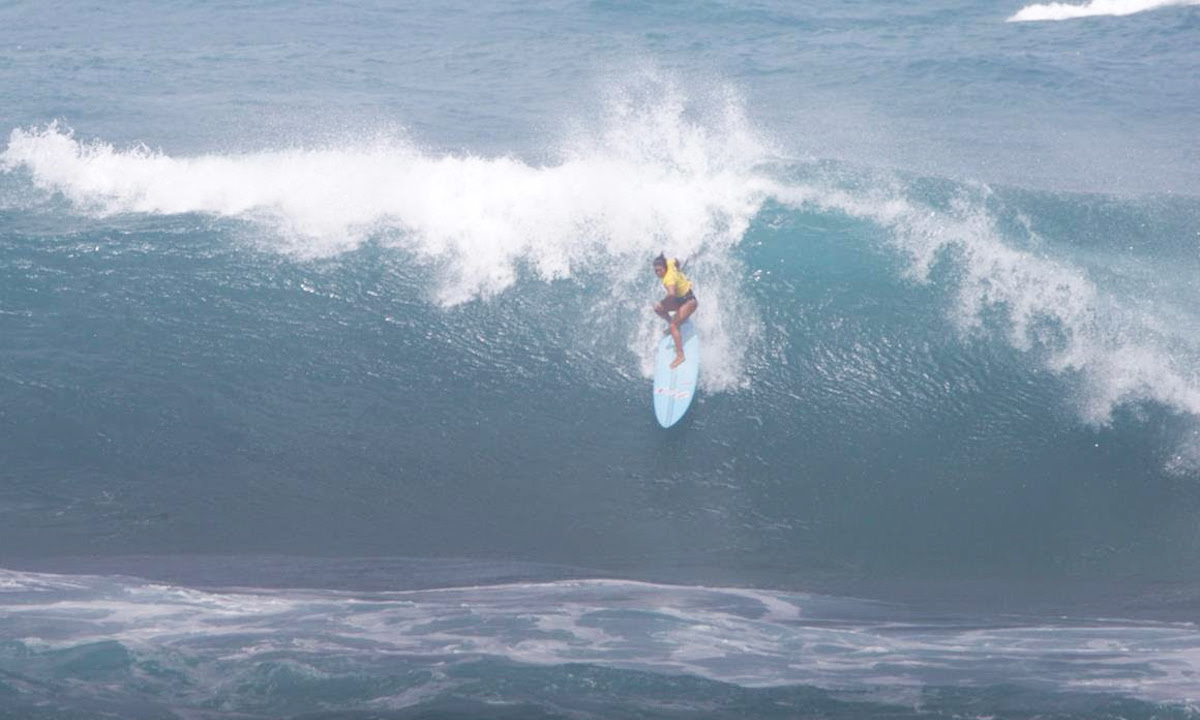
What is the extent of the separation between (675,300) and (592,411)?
171cm

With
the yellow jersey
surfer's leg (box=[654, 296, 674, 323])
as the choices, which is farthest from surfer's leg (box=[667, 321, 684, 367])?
the yellow jersey

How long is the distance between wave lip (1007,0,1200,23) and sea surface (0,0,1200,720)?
715 cm

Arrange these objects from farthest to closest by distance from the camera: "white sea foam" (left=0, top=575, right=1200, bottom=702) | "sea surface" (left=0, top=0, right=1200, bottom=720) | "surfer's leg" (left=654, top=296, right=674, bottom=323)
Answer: "surfer's leg" (left=654, top=296, right=674, bottom=323)
"sea surface" (left=0, top=0, right=1200, bottom=720)
"white sea foam" (left=0, top=575, right=1200, bottom=702)

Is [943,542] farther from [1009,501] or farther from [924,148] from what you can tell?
[924,148]

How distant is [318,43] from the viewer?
25.1 m

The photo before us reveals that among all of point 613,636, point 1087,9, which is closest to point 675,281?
point 613,636

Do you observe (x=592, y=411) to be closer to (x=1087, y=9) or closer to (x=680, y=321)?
(x=680, y=321)

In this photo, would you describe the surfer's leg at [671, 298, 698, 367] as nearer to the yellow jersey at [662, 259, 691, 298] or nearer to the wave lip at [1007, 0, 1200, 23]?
the yellow jersey at [662, 259, 691, 298]

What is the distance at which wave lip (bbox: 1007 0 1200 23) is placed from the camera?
Result: 27.1m

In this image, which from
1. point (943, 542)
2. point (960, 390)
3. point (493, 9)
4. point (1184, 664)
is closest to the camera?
point (1184, 664)

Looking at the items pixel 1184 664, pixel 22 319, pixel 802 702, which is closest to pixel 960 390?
pixel 1184 664

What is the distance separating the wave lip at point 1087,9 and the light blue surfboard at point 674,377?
18376mm

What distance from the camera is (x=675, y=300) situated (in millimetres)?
12820

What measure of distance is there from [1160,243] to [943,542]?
282 inches
